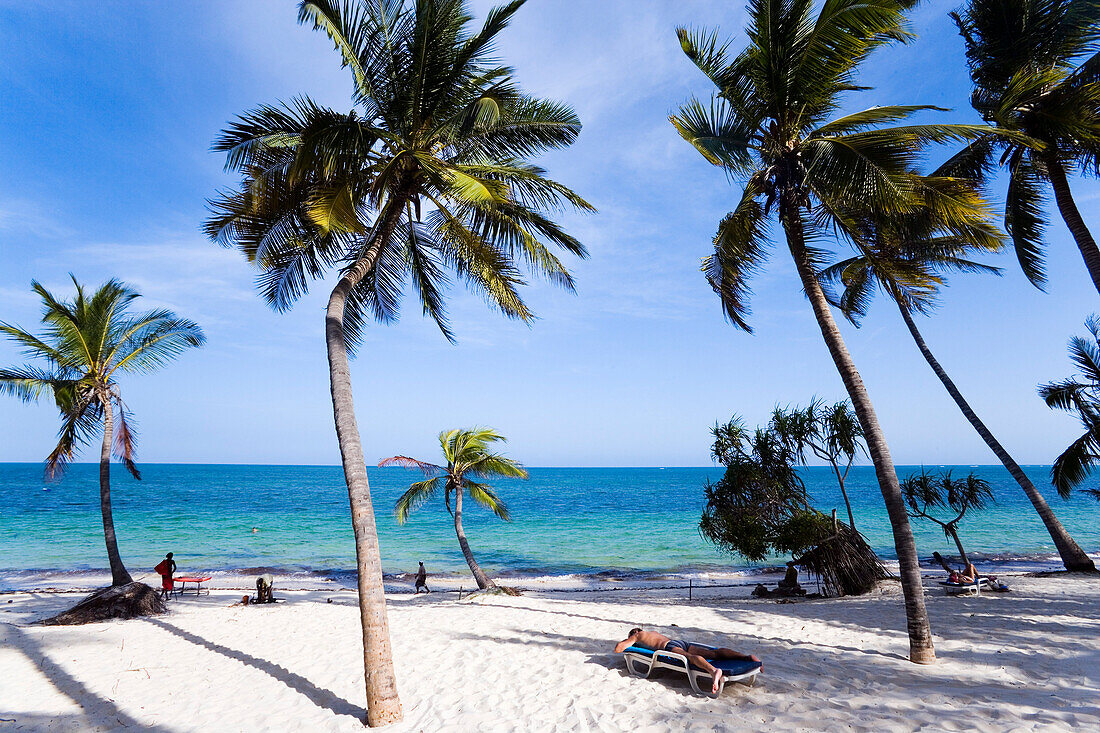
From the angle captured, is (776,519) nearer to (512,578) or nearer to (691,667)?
(691,667)

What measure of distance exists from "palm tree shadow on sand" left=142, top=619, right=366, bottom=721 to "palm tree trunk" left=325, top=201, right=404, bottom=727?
44 cm

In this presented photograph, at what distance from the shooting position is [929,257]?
11117mm

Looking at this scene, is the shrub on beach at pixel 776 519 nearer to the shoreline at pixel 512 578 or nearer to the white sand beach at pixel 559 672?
the white sand beach at pixel 559 672

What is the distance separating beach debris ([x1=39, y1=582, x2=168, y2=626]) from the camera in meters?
10.7

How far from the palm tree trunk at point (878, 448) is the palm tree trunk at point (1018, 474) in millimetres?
8023

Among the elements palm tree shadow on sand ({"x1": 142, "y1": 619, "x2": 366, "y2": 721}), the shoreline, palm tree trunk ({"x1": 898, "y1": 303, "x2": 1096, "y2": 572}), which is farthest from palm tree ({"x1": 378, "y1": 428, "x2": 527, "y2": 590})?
palm tree trunk ({"x1": 898, "y1": 303, "x2": 1096, "y2": 572})

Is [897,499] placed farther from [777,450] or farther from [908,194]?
[777,450]

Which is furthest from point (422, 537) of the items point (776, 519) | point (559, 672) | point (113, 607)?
point (559, 672)

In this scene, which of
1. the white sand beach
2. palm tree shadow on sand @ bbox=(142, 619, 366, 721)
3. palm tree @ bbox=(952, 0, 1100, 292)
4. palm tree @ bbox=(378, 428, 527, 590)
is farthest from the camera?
palm tree @ bbox=(378, 428, 527, 590)

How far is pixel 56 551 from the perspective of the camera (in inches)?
1076

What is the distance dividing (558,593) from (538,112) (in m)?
15.5

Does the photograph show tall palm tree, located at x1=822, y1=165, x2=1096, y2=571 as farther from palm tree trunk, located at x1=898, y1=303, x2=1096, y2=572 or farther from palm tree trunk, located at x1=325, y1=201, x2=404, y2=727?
palm tree trunk, located at x1=325, y1=201, x2=404, y2=727

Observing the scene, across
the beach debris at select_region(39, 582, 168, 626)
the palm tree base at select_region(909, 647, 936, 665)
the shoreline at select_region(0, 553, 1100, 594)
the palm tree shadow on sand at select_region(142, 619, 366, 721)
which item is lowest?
Result: the shoreline at select_region(0, 553, 1100, 594)

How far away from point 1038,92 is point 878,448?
23.0ft
